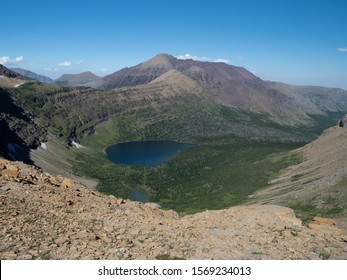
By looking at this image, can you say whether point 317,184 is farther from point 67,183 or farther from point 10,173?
point 10,173

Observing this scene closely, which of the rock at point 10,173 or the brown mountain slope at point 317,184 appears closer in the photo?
the rock at point 10,173

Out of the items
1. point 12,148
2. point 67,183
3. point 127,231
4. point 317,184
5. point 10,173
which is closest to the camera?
point 127,231

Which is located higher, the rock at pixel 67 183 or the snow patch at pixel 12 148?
the rock at pixel 67 183

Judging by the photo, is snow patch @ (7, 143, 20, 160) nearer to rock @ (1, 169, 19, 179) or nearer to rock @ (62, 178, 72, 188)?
rock @ (62, 178, 72, 188)

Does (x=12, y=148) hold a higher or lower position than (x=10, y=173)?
lower

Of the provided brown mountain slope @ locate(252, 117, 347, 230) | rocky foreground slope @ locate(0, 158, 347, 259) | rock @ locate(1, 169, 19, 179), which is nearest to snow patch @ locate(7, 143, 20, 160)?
brown mountain slope @ locate(252, 117, 347, 230)

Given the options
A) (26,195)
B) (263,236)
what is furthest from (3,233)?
(263,236)

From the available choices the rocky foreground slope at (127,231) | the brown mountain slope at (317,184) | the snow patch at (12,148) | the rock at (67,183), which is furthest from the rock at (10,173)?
the snow patch at (12,148)

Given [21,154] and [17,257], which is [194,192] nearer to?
[21,154]

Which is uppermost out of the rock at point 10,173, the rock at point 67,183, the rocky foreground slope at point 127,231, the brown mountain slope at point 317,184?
the rock at point 10,173

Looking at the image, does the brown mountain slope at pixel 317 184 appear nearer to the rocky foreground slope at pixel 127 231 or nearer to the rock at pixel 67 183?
the rocky foreground slope at pixel 127 231

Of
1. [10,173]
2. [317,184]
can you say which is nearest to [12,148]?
[317,184]
